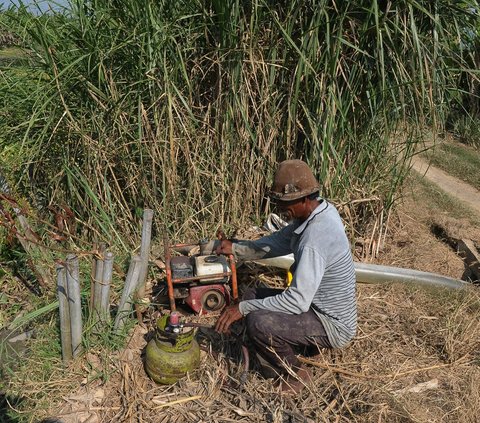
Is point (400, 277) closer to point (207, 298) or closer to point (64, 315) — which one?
point (207, 298)

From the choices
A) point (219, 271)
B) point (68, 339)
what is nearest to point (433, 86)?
point (219, 271)

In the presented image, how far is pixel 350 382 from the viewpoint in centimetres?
282

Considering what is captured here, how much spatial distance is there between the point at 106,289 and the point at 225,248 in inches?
29.5

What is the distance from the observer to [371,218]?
4.31m

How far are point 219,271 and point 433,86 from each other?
83.8 inches

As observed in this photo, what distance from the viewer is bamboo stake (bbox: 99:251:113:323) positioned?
2.71m

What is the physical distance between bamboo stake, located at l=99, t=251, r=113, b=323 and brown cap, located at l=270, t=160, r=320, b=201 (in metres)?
0.94

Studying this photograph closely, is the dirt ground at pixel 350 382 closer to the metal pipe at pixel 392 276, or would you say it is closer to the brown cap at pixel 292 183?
the metal pipe at pixel 392 276

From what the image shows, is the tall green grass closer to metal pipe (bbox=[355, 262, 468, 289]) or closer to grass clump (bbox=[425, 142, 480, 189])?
metal pipe (bbox=[355, 262, 468, 289])

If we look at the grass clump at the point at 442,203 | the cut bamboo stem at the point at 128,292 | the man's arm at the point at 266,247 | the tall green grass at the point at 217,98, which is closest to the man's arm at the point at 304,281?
the man's arm at the point at 266,247

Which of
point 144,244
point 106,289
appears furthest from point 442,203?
point 106,289

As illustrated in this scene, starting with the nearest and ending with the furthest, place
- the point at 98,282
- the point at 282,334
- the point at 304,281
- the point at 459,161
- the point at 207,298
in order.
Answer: the point at 304,281 < the point at 282,334 < the point at 98,282 < the point at 207,298 < the point at 459,161

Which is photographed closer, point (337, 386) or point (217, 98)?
point (337, 386)

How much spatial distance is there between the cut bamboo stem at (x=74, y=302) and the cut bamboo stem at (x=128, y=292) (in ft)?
0.74
